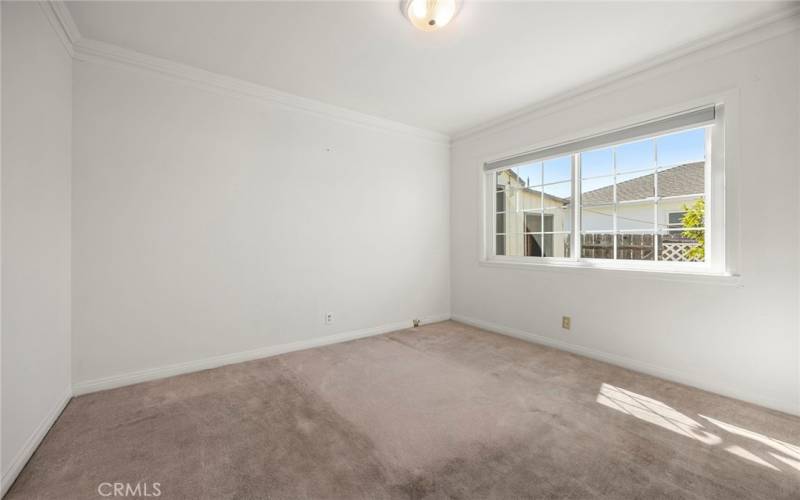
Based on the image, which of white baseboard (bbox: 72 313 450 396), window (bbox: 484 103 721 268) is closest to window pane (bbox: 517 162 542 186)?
window (bbox: 484 103 721 268)

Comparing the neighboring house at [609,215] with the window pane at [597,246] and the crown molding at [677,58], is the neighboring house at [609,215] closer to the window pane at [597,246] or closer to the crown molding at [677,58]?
the window pane at [597,246]

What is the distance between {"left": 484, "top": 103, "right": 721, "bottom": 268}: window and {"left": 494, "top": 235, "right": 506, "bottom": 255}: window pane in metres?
0.09

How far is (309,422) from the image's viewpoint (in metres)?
2.02

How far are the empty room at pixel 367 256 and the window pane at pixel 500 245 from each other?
1.38ft

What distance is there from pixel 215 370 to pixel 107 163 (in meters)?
1.81

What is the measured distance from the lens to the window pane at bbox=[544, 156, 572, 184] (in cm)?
343

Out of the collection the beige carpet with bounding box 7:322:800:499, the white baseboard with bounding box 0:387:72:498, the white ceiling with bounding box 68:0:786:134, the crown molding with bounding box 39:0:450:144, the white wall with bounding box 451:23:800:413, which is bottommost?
the beige carpet with bounding box 7:322:800:499

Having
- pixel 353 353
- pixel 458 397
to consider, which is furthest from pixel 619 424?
pixel 353 353

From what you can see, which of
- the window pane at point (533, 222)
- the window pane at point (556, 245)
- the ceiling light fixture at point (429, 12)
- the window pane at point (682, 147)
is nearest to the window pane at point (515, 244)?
the window pane at point (533, 222)

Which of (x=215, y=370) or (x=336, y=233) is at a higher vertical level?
(x=336, y=233)

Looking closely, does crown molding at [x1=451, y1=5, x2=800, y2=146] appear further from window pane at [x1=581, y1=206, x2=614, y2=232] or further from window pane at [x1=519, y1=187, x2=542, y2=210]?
window pane at [x1=581, y1=206, x2=614, y2=232]

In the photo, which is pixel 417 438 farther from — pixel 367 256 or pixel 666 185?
pixel 666 185

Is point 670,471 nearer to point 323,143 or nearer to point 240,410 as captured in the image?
point 240,410

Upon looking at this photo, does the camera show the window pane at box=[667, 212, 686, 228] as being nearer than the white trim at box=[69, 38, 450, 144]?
No
